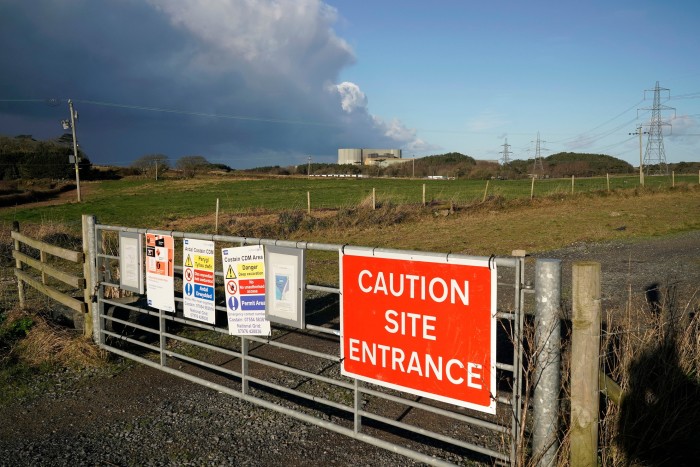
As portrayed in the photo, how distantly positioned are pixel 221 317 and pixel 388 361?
211 inches

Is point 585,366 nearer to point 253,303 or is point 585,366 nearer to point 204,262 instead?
point 253,303

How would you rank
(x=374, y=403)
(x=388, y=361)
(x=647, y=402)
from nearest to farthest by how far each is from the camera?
1. (x=388, y=361)
2. (x=647, y=402)
3. (x=374, y=403)

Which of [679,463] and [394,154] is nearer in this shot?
[679,463]

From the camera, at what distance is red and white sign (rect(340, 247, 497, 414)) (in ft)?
11.9

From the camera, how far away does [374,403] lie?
18.4ft

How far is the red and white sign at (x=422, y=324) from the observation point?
11.9 feet

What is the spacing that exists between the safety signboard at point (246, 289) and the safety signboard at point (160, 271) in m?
1.05

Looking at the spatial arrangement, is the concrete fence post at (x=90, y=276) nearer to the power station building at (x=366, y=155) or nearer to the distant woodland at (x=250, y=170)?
the distant woodland at (x=250, y=170)

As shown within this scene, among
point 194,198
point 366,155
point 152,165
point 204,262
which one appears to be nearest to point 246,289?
point 204,262

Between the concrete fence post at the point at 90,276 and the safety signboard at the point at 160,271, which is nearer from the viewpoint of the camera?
the safety signboard at the point at 160,271

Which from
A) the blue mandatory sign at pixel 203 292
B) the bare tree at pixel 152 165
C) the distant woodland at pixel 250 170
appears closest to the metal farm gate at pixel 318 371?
the blue mandatory sign at pixel 203 292

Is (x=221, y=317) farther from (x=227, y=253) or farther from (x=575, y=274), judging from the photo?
(x=575, y=274)

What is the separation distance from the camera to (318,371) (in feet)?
21.5

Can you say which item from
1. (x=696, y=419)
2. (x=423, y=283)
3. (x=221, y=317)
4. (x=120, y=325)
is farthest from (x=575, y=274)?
(x=221, y=317)
